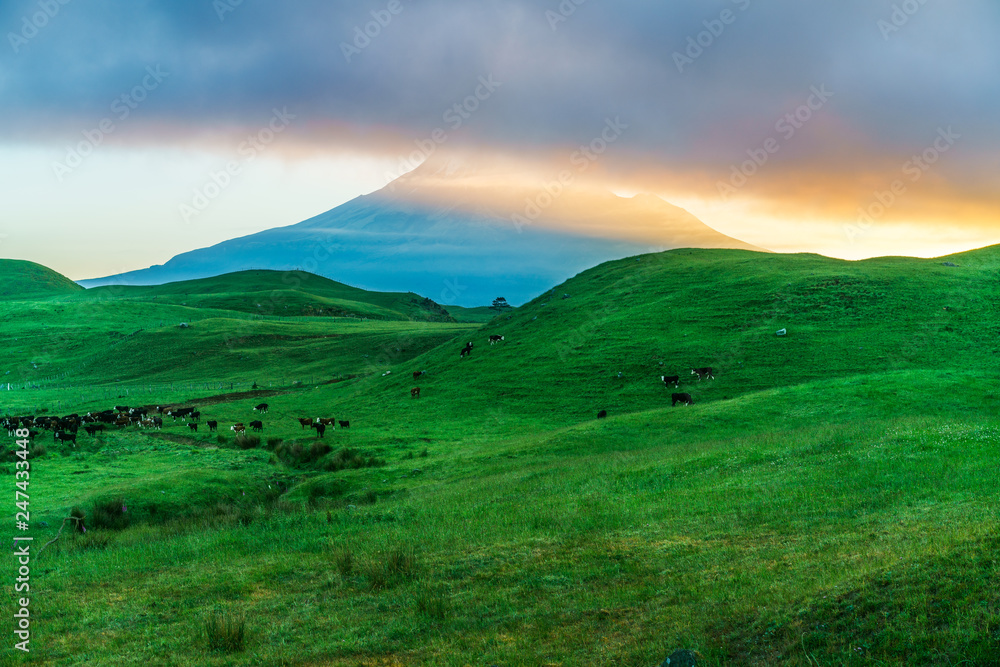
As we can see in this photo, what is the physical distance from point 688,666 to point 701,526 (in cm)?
779

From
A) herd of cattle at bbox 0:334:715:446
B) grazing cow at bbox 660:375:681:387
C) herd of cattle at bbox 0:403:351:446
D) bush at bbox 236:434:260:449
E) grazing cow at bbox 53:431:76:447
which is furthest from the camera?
grazing cow at bbox 660:375:681:387

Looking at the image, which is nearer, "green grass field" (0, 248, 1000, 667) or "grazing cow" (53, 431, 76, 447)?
"green grass field" (0, 248, 1000, 667)

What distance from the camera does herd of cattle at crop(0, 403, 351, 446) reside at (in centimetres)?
4914

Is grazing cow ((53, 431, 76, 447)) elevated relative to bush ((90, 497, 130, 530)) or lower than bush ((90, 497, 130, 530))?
elevated

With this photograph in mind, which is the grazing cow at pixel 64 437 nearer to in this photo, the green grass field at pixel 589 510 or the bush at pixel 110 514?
the green grass field at pixel 589 510

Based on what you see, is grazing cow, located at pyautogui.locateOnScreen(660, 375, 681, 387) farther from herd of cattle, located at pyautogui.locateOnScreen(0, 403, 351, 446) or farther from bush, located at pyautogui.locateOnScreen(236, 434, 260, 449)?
bush, located at pyautogui.locateOnScreen(236, 434, 260, 449)

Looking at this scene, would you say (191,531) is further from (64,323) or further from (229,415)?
(64,323)

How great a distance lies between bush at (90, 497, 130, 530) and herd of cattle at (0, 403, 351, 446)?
2113 centimetres

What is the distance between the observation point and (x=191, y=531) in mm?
23312

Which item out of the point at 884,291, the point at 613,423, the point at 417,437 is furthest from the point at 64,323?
the point at 884,291

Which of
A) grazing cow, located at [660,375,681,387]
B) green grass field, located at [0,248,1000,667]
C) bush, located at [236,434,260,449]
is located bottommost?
bush, located at [236,434,260,449]

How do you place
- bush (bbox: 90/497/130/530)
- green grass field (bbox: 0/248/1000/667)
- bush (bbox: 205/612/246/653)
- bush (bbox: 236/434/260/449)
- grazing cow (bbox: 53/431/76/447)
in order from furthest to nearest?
grazing cow (bbox: 53/431/76/447) → bush (bbox: 236/434/260/449) → bush (bbox: 90/497/130/530) → bush (bbox: 205/612/246/653) → green grass field (bbox: 0/248/1000/667)

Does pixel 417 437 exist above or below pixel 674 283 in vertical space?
below

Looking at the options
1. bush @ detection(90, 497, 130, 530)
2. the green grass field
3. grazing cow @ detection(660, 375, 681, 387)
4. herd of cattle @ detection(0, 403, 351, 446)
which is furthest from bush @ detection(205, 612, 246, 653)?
grazing cow @ detection(660, 375, 681, 387)
